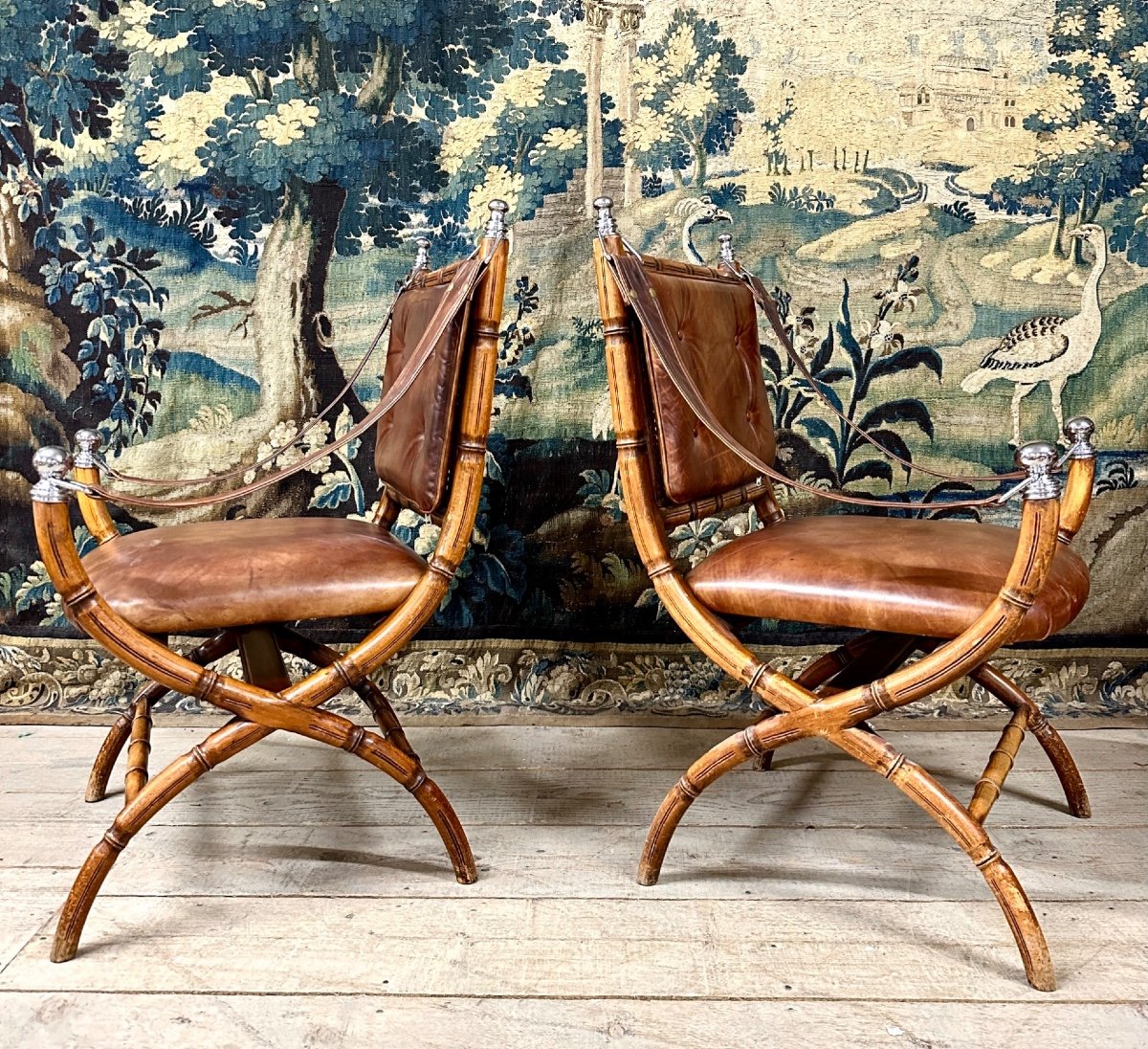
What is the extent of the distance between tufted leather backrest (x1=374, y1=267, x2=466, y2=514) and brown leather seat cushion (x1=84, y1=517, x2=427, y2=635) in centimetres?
13

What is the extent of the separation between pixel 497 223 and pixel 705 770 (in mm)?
916

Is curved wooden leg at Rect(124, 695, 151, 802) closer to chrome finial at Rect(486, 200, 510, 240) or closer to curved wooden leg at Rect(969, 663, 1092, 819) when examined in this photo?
chrome finial at Rect(486, 200, 510, 240)

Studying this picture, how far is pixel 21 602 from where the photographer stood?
2551 mm

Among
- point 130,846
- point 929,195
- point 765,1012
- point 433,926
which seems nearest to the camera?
point 765,1012

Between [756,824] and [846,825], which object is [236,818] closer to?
[756,824]

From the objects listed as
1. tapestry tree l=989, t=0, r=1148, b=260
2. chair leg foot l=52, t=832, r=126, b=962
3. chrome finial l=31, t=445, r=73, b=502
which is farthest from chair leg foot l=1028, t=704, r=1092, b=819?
chrome finial l=31, t=445, r=73, b=502

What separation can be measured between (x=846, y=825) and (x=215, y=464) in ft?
5.29

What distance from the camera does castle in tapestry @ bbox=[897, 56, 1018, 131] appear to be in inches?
95.4

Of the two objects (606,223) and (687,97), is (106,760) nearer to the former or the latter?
(606,223)

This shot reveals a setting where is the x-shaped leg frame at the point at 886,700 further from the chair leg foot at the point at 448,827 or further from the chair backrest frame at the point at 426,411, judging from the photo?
the chair backrest frame at the point at 426,411

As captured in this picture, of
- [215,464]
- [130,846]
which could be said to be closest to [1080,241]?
[215,464]

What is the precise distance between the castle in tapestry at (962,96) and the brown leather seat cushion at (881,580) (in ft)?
3.81

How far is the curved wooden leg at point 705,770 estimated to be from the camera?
1607mm

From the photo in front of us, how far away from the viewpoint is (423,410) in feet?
5.71
